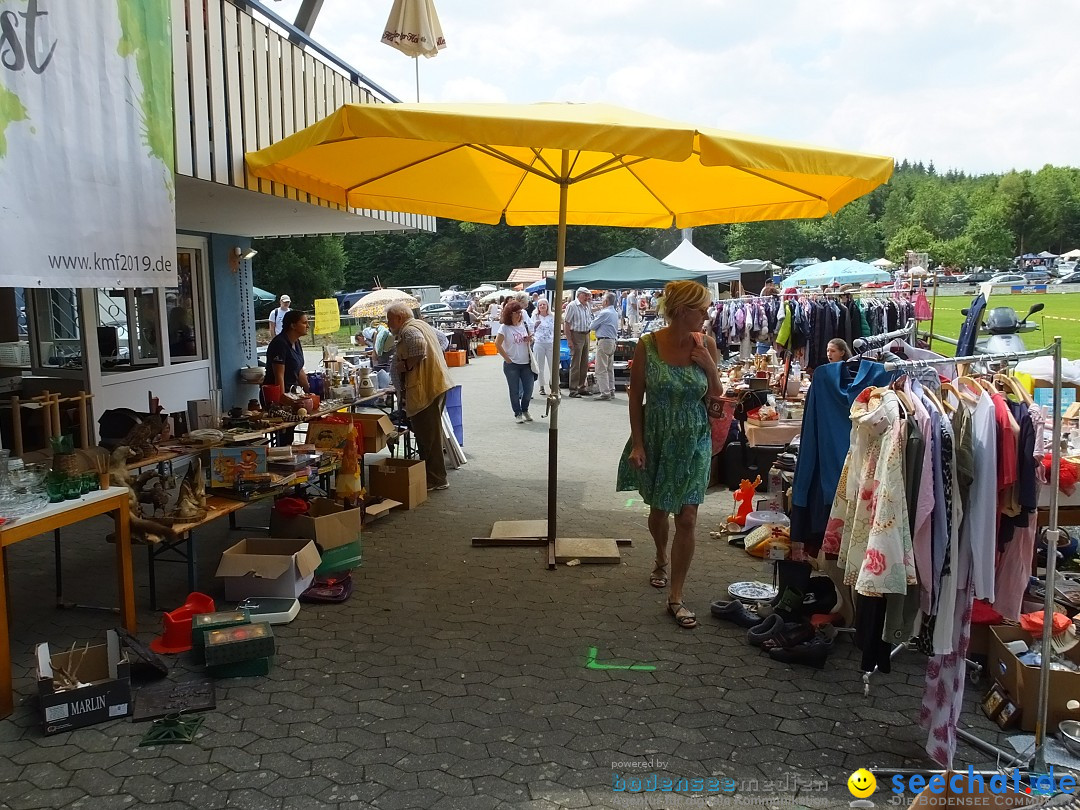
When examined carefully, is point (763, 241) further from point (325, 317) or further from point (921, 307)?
point (325, 317)

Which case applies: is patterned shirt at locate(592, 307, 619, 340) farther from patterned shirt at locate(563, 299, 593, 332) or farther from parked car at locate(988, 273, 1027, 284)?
parked car at locate(988, 273, 1027, 284)

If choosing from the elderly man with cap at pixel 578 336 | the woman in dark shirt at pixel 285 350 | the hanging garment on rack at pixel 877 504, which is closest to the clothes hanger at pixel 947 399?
the hanging garment on rack at pixel 877 504

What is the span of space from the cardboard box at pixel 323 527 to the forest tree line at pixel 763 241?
113ft

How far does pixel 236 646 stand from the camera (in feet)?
12.1

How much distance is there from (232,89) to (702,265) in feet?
56.2

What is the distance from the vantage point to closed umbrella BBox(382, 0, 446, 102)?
8.19 meters

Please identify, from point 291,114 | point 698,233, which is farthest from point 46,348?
point 698,233

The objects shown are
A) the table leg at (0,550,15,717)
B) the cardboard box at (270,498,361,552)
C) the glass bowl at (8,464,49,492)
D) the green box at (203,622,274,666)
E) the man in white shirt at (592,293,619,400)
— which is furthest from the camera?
the man in white shirt at (592,293,619,400)

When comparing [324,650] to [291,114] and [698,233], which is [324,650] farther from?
[698,233]

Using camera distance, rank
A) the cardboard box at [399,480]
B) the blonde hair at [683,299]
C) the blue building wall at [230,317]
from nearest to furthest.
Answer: the blonde hair at [683,299], the cardboard box at [399,480], the blue building wall at [230,317]

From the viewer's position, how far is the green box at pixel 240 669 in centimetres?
373

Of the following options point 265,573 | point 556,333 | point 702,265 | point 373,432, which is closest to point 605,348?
point 373,432

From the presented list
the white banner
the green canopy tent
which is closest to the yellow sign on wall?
the green canopy tent

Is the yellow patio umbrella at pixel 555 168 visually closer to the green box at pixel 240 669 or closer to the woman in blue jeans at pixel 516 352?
the green box at pixel 240 669
